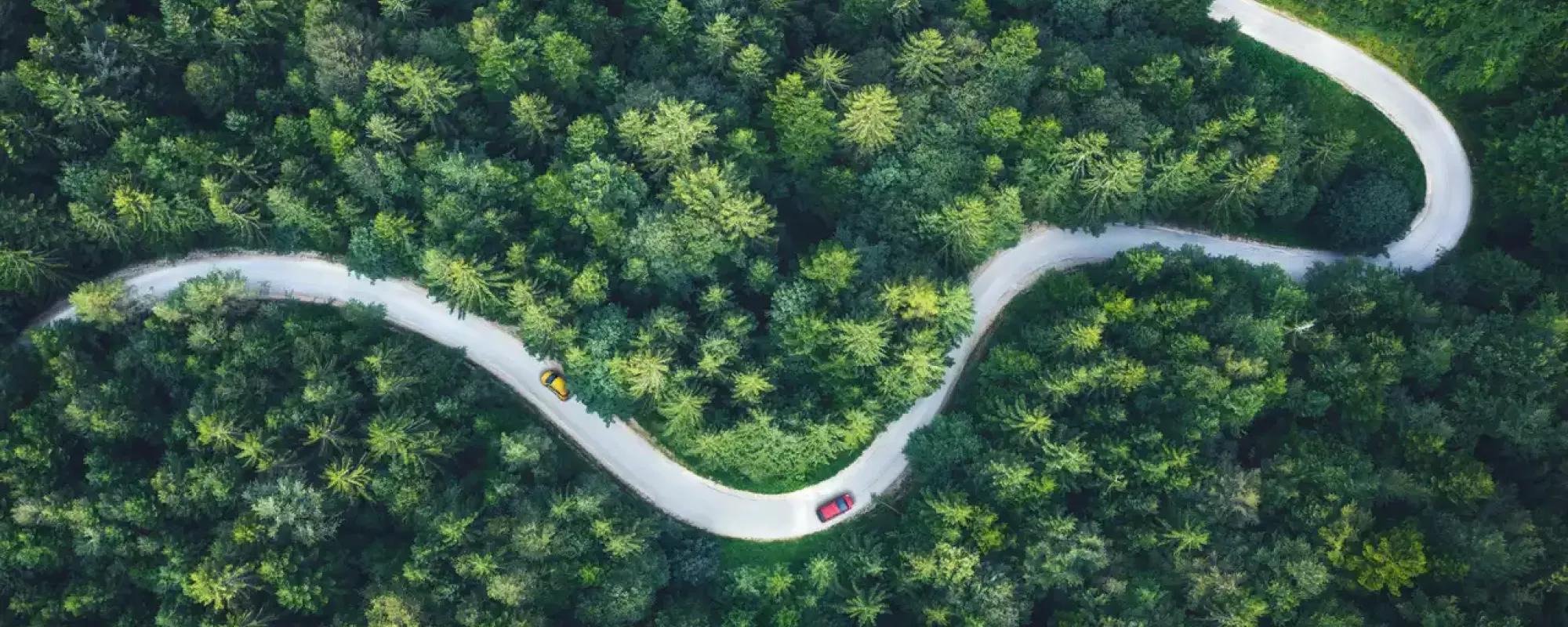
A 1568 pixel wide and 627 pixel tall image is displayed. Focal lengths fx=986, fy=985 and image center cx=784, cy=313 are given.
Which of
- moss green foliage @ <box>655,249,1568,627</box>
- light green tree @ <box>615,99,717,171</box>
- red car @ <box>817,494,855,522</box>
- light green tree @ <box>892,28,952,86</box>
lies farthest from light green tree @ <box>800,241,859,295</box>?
red car @ <box>817,494,855,522</box>

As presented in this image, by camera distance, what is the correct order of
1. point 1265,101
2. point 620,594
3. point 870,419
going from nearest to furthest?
point 620,594 < point 870,419 < point 1265,101

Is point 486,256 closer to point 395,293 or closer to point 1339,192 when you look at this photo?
point 395,293

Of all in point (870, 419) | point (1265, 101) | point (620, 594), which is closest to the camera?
point (620, 594)

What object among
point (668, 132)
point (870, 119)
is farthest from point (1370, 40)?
point (668, 132)

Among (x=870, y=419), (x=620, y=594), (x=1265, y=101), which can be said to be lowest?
(x=620, y=594)

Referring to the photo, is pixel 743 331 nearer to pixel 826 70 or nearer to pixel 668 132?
pixel 668 132

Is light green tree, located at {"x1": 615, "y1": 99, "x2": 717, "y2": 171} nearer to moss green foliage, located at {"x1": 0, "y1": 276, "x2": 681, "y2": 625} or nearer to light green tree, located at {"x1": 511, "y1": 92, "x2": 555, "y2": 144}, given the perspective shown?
light green tree, located at {"x1": 511, "y1": 92, "x2": 555, "y2": 144}

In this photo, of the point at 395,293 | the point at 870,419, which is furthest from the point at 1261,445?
the point at 395,293

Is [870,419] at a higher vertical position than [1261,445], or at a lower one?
lower
